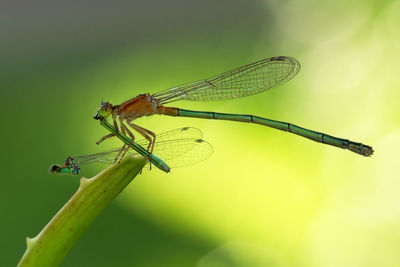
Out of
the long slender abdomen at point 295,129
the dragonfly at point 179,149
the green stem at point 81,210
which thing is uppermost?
the long slender abdomen at point 295,129

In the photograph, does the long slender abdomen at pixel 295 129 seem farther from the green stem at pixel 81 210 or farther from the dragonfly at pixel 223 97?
the green stem at pixel 81 210

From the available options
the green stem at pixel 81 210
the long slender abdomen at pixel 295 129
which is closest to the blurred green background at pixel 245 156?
the long slender abdomen at pixel 295 129

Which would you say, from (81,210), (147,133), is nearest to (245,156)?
(147,133)

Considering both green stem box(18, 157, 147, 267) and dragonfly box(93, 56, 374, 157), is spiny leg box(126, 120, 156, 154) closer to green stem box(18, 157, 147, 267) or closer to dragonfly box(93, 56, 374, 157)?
dragonfly box(93, 56, 374, 157)

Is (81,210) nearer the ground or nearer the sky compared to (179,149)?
nearer the ground

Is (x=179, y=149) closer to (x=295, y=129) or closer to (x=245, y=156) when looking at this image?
(x=245, y=156)
